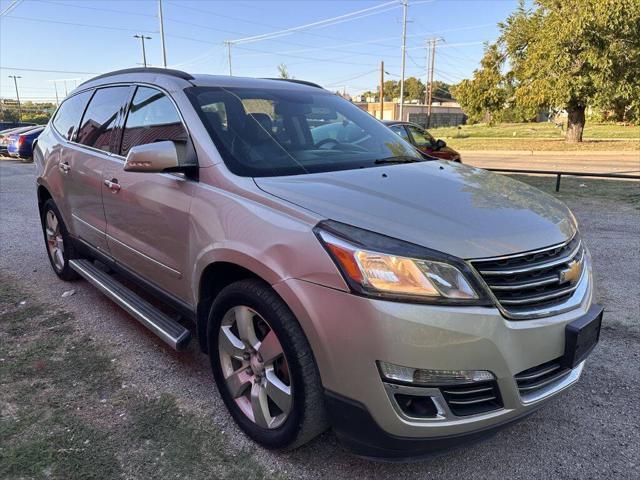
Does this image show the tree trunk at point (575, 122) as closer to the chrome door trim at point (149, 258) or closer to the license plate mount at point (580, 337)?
the license plate mount at point (580, 337)

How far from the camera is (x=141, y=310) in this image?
3248mm

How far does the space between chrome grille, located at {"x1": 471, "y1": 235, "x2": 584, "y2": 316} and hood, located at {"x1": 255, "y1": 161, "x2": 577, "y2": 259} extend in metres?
0.04

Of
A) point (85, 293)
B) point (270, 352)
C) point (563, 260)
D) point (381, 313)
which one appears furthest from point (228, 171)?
point (85, 293)

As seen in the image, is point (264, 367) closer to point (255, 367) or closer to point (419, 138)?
point (255, 367)

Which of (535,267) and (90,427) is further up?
(535,267)

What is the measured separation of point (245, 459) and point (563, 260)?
1.77 metres

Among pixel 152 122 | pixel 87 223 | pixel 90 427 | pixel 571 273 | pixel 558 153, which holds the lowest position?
pixel 558 153

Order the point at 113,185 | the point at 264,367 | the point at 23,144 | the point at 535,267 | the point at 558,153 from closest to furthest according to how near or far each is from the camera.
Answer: the point at 535,267, the point at 264,367, the point at 113,185, the point at 23,144, the point at 558,153

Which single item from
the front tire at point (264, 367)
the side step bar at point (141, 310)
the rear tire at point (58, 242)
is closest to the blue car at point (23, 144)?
the rear tire at point (58, 242)

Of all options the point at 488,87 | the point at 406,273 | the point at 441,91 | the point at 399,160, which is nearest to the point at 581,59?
the point at 488,87

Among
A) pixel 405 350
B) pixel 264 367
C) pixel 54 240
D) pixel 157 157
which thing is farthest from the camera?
pixel 54 240

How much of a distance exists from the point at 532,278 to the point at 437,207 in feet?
1.67

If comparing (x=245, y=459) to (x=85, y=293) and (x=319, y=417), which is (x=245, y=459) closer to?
(x=319, y=417)

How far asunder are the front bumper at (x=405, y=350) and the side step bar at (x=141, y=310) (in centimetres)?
114
